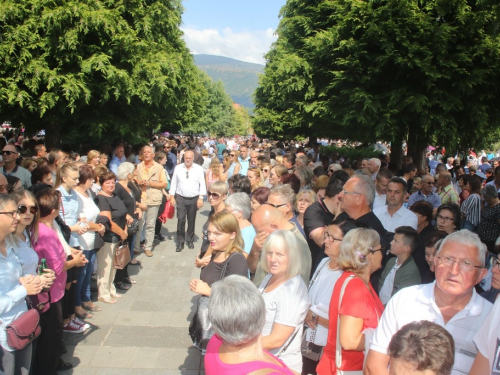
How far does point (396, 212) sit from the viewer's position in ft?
19.2

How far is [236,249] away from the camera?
3.89 metres

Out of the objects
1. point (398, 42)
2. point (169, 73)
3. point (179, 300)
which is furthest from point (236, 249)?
point (169, 73)

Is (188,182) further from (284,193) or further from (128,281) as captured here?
(284,193)

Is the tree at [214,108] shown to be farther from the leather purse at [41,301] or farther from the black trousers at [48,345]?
the leather purse at [41,301]

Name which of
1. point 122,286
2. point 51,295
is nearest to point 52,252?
point 51,295

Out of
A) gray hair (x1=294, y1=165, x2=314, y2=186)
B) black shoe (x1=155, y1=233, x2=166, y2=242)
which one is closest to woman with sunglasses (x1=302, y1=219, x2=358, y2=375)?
gray hair (x1=294, y1=165, x2=314, y2=186)

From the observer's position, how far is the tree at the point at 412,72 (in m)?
11.4

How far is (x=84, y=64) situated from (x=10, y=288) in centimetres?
969

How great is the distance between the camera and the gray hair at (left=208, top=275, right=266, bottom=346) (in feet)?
7.31

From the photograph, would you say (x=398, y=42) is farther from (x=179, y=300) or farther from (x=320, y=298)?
(x=320, y=298)

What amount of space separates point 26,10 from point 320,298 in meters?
11.4

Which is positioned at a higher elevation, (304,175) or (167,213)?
(304,175)

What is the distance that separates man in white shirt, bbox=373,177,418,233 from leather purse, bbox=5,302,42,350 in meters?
4.23

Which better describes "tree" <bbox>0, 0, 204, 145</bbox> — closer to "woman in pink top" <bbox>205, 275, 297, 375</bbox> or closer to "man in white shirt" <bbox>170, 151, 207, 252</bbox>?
"man in white shirt" <bbox>170, 151, 207, 252</bbox>
